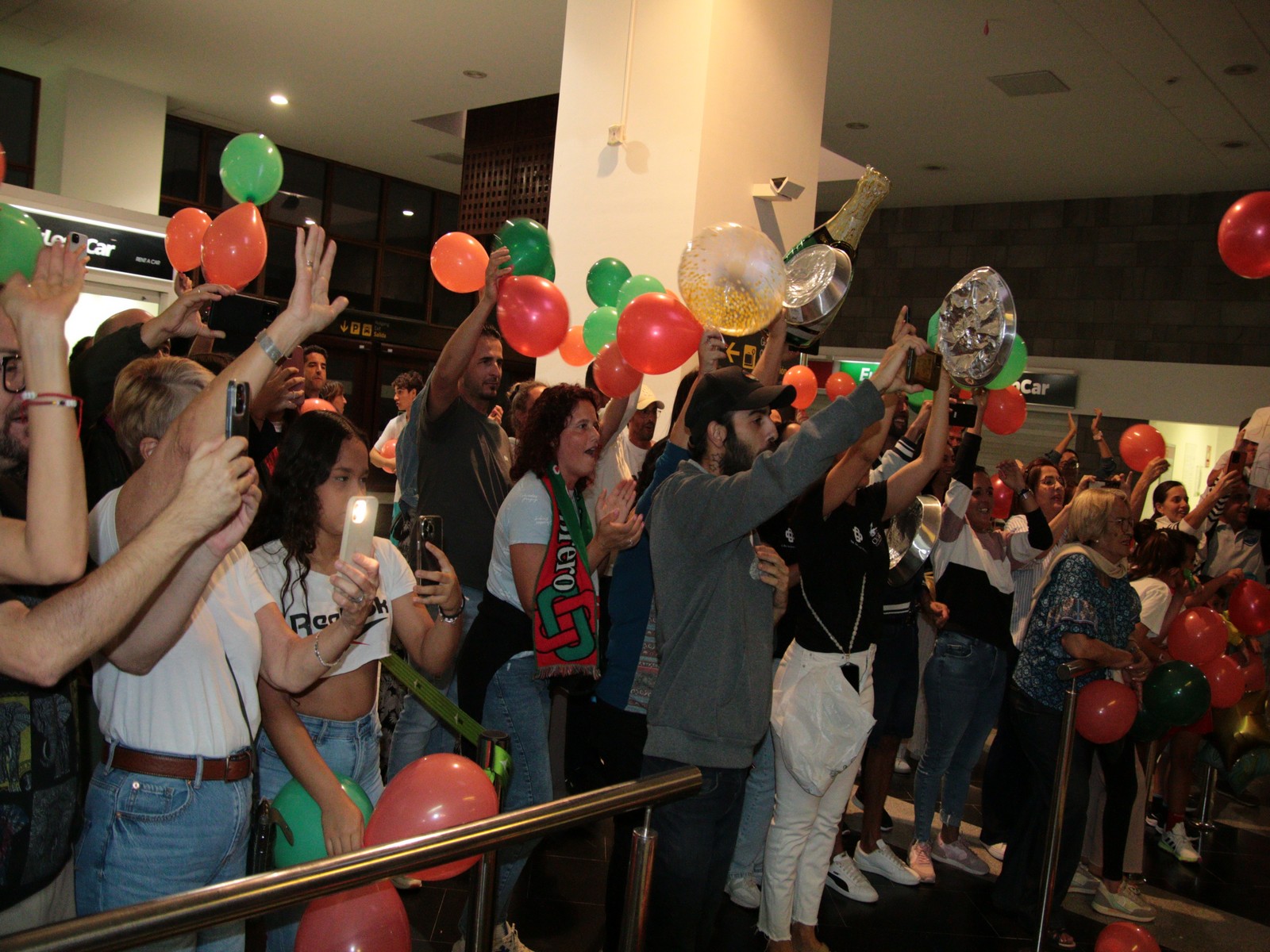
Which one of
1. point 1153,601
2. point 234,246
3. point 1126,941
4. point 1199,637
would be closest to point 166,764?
point 234,246

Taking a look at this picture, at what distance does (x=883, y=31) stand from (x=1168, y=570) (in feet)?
13.3

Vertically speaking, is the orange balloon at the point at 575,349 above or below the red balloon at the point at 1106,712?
above

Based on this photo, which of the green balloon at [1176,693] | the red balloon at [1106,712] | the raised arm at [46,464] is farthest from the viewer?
the green balloon at [1176,693]

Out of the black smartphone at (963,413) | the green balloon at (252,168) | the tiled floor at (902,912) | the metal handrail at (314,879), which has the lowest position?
the tiled floor at (902,912)

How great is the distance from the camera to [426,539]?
6.70ft

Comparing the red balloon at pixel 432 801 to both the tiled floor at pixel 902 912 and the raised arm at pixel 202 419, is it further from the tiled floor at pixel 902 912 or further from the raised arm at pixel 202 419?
the tiled floor at pixel 902 912

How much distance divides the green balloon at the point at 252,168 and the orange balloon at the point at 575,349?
1355mm

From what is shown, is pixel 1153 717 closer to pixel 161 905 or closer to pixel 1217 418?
pixel 161 905

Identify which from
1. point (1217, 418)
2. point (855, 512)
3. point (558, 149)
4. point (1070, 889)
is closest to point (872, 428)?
point (855, 512)

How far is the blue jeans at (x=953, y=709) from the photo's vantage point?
380 cm

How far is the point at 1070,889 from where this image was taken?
149 inches

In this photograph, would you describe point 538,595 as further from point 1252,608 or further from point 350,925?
point 1252,608

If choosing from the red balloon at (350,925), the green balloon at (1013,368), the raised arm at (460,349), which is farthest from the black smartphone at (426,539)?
the green balloon at (1013,368)

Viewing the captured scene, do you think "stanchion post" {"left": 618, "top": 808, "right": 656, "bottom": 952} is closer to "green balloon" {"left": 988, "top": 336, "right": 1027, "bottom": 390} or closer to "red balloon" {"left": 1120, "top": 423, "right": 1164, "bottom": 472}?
"green balloon" {"left": 988, "top": 336, "right": 1027, "bottom": 390}
